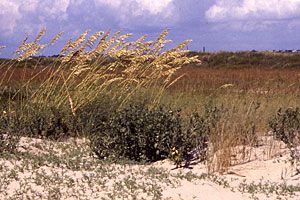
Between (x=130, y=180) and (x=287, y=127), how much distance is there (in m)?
3.60

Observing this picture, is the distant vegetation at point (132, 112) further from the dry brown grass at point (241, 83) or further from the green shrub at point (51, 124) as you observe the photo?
the dry brown grass at point (241, 83)

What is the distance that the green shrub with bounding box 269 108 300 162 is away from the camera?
8.96 m

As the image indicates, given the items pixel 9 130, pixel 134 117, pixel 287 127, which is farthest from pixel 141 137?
pixel 287 127

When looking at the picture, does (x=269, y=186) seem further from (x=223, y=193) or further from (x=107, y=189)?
(x=107, y=189)

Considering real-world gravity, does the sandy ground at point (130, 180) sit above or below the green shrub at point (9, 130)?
below

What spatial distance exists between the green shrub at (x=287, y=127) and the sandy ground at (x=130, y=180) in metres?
0.36

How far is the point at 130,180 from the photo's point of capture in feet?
22.1

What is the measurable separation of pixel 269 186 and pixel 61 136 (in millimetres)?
4220

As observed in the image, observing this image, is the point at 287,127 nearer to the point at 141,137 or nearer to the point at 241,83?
the point at 141,137

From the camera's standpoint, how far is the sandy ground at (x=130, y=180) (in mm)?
6378

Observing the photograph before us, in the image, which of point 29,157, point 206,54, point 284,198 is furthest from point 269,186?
point 206,54

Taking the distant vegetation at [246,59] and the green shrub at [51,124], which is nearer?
the green shrub at [51,124]

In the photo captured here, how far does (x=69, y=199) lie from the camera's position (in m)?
6.25

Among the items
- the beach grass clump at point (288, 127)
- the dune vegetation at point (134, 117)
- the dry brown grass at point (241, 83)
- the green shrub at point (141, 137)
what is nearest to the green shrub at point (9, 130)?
the dune vegetation at point (134, 117)
